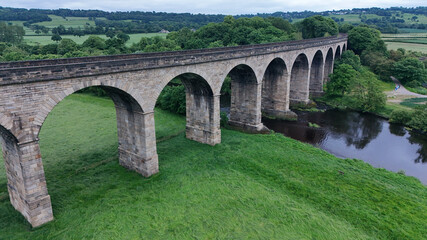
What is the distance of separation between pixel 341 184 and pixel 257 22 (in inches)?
2781

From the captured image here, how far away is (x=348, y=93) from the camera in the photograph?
184 feet

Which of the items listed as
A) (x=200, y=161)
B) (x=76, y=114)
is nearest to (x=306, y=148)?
(x=200, y=161)

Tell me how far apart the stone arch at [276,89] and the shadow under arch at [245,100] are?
7666mm

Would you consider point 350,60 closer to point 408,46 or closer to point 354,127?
point 354,127

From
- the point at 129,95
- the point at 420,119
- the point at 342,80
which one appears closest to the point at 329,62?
the point at 342,80

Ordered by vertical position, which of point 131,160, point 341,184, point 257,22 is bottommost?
point 341,184

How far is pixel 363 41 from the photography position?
3253 inches

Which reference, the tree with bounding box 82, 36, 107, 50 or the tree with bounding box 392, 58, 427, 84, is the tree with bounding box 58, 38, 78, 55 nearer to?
the tree with bounding box 82, 36, 107, 50

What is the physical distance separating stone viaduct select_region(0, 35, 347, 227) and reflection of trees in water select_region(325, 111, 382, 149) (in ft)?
31.0

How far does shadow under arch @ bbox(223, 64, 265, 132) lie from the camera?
39.5 m

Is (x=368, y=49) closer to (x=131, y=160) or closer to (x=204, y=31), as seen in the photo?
(x=204, y=31)

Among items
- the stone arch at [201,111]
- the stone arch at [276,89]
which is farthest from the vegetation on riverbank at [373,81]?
the stone arch at [201,111]

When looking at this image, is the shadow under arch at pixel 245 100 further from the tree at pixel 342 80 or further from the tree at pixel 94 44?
the tree at pixel 94 44

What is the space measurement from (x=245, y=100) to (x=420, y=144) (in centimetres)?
2356
